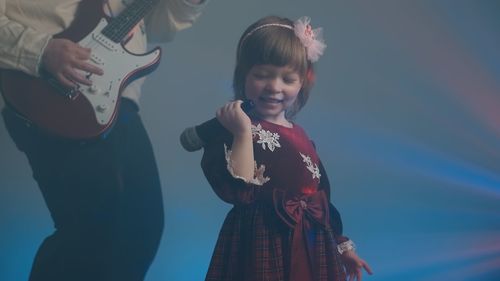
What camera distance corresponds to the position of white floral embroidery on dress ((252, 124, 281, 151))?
111 centimetres

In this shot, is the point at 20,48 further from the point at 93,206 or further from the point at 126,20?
the point at 93,206

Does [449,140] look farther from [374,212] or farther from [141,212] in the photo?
[141,212]

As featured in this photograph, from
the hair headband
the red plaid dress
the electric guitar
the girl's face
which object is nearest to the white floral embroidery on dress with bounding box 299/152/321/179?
the red plaid dress

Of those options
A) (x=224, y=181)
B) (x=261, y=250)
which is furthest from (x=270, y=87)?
(x=261, y=250)

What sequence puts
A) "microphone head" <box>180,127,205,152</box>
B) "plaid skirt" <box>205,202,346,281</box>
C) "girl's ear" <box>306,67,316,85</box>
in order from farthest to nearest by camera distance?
"girl's ear" <box>306,67,316,85</box>, "microphone head" <box>180,127,205,152</box>, "plaid skirt" <box>205,202,346,281</box>

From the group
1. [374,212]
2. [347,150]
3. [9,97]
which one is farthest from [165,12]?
[374,212]

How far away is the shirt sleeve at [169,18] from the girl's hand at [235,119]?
241 mm

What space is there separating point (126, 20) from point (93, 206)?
1.29 feet

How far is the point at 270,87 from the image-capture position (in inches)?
45.3

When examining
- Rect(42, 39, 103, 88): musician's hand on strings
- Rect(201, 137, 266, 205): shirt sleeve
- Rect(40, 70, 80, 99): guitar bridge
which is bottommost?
Rect(201, 137, 266, 205): shirt sleeve

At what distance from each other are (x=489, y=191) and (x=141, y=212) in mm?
917

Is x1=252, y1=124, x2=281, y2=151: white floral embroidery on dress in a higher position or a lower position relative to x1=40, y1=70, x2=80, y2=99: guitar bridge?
lower

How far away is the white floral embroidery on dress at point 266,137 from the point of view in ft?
3.64

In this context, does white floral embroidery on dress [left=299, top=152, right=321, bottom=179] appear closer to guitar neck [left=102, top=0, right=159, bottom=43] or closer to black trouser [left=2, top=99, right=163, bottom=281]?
black trouser [left=2, top=99, right=163, bottom=281]
